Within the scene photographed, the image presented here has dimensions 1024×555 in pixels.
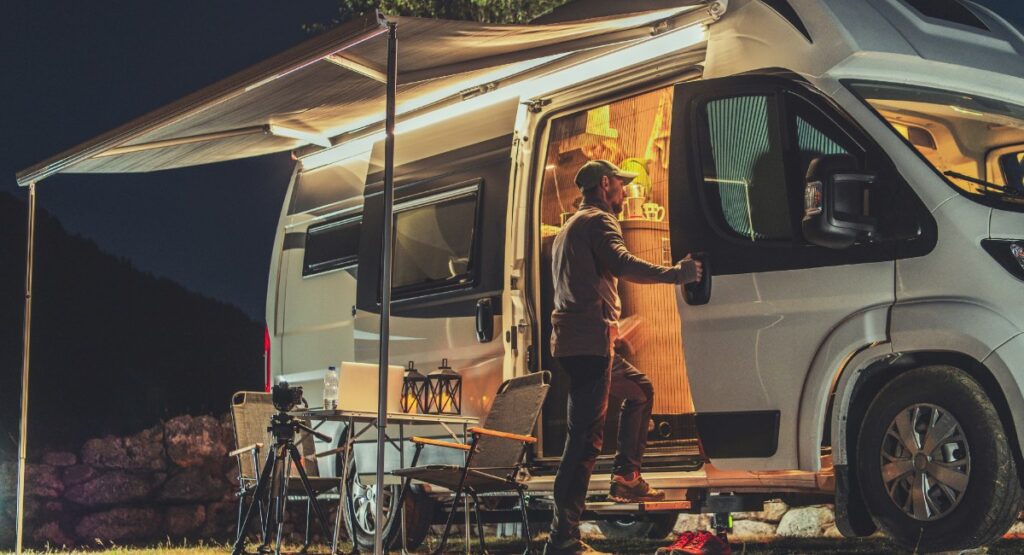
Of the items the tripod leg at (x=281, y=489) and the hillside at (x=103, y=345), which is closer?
the tripod leg at (x=281, y=489)

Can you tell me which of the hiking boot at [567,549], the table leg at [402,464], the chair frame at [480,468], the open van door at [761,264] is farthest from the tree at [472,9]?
the hiking boot at [567,549]

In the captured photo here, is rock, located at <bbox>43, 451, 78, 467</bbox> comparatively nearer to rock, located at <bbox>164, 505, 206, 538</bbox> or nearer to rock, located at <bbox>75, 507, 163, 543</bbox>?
rock, located at <bbox>75, 507, 163, 543</bbox>

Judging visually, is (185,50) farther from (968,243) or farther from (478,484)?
(968,243)

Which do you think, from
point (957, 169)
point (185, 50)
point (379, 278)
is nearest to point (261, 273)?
point (185, 50)

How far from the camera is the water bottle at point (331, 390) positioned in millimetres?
6793

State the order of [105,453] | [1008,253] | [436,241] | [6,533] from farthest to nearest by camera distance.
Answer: [105,453] < [6,533] < [436,241] < [1008,253]

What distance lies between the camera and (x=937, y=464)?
4.88 meters

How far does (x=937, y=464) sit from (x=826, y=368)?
2.00 feet

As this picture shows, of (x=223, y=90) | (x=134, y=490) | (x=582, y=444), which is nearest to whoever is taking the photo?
(x=582, y=444)

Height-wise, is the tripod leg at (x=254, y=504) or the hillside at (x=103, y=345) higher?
the hillside at (x=103, y=345)

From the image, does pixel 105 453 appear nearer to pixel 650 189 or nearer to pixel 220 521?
pixel 220 521

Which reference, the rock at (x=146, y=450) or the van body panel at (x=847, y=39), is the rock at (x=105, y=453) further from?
the van body panel at (x=847, y=39)

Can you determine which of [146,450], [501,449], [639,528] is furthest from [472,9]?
[501,449]

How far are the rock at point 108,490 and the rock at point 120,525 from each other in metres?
0.10
